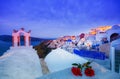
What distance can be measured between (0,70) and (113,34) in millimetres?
11160

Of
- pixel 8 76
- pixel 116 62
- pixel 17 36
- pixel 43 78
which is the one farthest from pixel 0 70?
pixel 17 36

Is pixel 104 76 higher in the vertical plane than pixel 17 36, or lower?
lower

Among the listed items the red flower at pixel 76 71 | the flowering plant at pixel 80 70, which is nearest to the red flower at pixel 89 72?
the flowering plant at pixel 80 70

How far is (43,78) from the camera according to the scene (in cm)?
293

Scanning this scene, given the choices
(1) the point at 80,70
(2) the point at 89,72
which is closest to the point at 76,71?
A: (1) the point at 80,70

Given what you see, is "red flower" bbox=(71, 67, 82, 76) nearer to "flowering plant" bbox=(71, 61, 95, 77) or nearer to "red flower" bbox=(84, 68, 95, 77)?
"flowering plant" bbox=(71, 61, 95, 77)

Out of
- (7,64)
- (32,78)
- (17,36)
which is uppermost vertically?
(17,36)

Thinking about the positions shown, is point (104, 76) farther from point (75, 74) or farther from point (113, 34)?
point (113, 34)

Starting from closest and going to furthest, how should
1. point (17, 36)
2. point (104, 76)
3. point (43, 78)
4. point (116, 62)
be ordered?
point (43, 78) → point (104, 76) → point (116, 62) → point (17, 36)

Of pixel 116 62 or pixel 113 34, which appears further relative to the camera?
pixel 113 34

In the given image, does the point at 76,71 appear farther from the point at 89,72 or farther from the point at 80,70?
the point at 89,72

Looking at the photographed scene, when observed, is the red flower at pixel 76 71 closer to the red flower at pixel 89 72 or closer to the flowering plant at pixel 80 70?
the flowering plant at pixel 80 70

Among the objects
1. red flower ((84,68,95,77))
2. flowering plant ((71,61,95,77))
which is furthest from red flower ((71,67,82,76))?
red flower ((84,68,95,77))

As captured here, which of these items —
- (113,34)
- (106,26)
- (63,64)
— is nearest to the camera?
(63,64)
